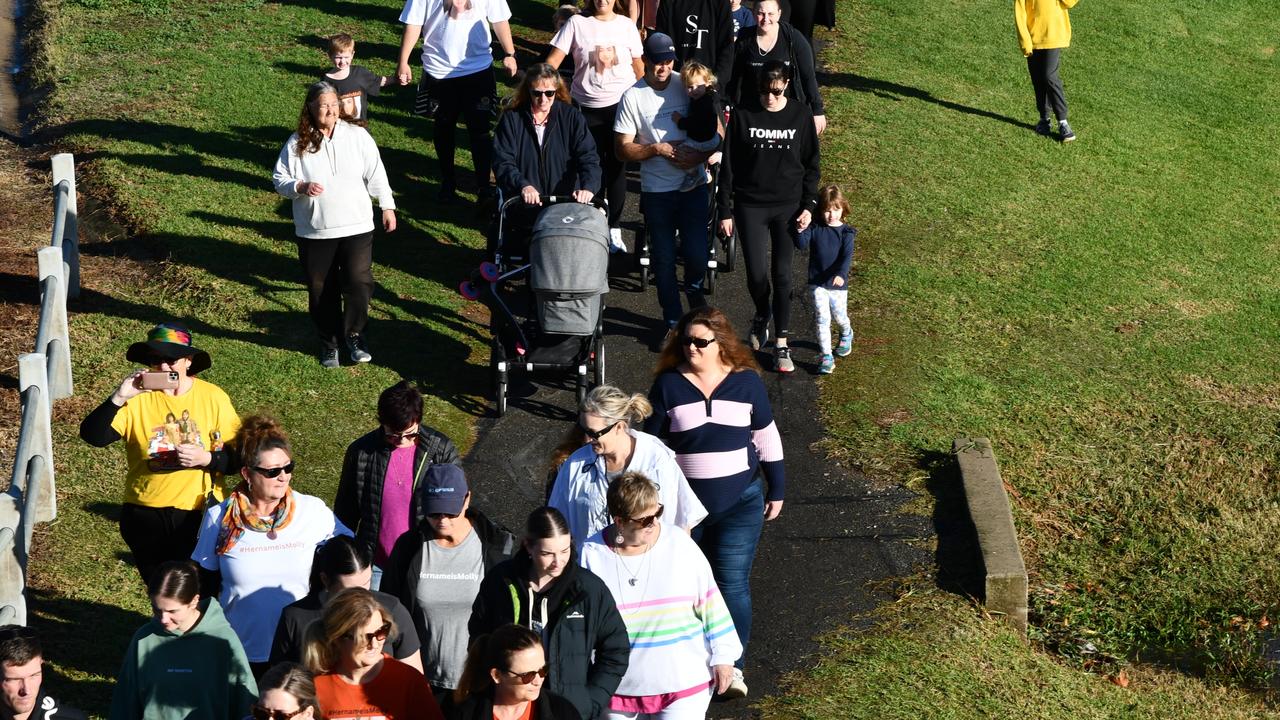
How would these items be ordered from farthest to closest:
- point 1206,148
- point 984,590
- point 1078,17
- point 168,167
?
1. point 1078,17
2. point 1206,148
3. point 168,167
4. point 984,590

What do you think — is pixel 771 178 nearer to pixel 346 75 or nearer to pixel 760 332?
pixel 760 332

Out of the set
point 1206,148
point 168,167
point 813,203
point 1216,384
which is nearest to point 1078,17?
point 1206,148

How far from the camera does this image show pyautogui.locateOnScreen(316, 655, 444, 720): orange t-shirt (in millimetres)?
5297

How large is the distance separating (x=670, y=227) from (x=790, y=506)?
2521 mm

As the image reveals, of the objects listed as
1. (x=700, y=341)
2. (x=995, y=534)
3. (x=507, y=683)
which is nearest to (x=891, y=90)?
(x=995, y=534)

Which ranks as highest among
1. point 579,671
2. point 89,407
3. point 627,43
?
point 627,43

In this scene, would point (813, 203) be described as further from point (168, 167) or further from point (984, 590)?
point (168, 167)

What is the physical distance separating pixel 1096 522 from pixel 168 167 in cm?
904

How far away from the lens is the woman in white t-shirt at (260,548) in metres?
6.34

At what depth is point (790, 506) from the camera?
9.45m

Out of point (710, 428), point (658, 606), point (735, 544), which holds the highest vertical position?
point (710, 428)

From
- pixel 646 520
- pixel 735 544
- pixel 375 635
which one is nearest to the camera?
pixel 375 635

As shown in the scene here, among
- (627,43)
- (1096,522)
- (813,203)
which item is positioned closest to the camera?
(1096,522)

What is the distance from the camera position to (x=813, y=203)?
1050 centimetres
